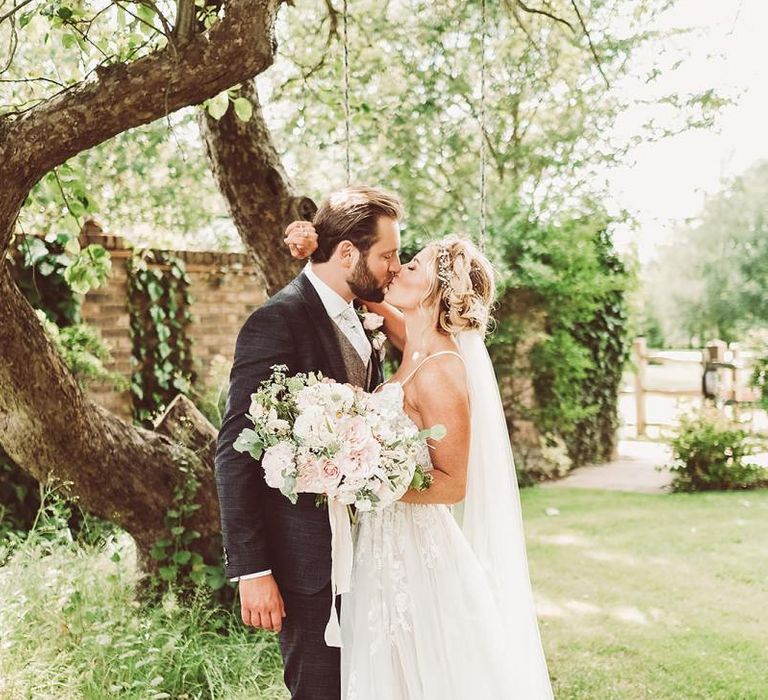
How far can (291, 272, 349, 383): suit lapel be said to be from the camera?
2.49 metres

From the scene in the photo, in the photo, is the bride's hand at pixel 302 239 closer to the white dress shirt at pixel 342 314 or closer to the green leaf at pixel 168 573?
the white dress shirt at pixel 342 314

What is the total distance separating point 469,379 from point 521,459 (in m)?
5.90

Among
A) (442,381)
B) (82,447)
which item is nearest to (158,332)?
(82,447)

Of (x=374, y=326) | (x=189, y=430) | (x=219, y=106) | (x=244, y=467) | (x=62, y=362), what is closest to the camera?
(x=244, y=467)

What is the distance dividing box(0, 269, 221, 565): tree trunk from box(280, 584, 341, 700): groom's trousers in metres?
1.50

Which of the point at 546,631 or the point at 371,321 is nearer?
the point at 371,321

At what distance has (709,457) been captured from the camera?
7.96 m

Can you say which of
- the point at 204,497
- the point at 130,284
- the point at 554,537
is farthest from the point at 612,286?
the point at 204,497

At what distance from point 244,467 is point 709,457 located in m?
6.71

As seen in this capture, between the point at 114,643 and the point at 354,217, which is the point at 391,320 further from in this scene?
the point at 114,643

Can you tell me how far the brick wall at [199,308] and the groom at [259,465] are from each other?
360cm

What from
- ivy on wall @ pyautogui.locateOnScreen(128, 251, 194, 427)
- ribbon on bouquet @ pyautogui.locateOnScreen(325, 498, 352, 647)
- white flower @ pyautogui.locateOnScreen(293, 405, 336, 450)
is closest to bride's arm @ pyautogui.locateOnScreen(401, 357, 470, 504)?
ribbon on bouquet @ pyautogui.locateOnScreen(325, 498, 352, 647)

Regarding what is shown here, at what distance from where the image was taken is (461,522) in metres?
2.94

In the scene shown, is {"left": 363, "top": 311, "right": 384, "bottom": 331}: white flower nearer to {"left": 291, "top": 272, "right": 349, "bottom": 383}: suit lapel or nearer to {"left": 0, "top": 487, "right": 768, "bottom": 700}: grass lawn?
{"left": 291, "top": 272, "right": 349, "bottom": 383}: suit lapel
